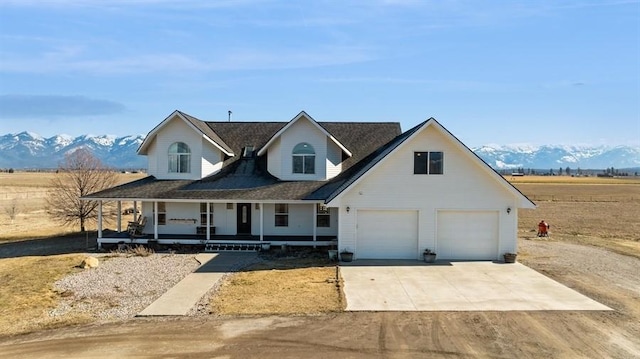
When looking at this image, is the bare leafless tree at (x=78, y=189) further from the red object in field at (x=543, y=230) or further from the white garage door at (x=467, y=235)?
the red object in field at (x=543, y=230)

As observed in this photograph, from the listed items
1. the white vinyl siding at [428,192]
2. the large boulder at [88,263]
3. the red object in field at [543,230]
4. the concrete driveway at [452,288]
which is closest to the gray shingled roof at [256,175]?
the white vinyl siding at [428,192]

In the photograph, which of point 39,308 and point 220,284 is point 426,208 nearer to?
point 220,284

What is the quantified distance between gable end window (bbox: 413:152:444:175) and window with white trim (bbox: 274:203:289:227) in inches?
279

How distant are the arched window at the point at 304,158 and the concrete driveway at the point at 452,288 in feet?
20.5

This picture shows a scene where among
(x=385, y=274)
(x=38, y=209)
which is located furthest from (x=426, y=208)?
(x=38, y=209)

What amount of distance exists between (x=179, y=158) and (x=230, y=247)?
5626mm

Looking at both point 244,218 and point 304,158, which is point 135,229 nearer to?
point 244,218

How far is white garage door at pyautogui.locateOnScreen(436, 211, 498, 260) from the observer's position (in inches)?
758

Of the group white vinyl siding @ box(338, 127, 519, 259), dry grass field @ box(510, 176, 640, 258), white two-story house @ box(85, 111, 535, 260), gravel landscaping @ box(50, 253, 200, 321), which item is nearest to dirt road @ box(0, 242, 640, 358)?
gravel landscaping @ box(50, 253, 200, 321)

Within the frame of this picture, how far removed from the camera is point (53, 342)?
10219mm

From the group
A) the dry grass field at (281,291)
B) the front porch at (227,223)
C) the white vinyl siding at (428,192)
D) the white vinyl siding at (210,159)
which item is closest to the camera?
the dry grass field at (281,291)

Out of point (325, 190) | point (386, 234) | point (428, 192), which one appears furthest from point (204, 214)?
point (428, 192)

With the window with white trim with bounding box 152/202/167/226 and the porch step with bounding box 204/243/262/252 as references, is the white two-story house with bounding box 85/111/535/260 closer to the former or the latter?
the window with white trim with bounding box 152/202/167/226

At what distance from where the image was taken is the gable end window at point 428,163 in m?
19.3
